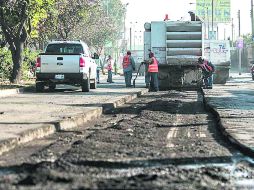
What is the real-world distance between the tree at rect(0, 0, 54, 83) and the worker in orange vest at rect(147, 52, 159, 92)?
534 cm

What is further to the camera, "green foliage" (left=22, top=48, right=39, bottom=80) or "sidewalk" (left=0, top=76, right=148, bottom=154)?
"green foliage" (left=22, top=48, right=39, bottom=80)

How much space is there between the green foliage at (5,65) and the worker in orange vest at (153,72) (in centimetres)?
748

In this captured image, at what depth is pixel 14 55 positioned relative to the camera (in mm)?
26062

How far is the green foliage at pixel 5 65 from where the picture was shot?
27969 millimetres

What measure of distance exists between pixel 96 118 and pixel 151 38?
1253 cm

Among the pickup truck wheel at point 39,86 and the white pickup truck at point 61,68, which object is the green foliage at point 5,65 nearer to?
the pickup truck wheel at point 39,86

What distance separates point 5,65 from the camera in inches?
1113

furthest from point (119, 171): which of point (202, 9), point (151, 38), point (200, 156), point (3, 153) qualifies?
point (202, 9)

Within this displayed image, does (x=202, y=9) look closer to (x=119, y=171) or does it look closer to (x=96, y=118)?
(x=96, y=118)

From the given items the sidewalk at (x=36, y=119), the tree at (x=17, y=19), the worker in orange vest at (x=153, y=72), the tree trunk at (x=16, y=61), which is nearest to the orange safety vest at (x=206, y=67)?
the worker in orange vest at (x=153, y=72)

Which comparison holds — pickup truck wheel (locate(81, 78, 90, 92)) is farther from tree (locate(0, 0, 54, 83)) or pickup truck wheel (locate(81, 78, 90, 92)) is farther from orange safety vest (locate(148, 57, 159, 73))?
tree (locate(0, 0, 54, 83))

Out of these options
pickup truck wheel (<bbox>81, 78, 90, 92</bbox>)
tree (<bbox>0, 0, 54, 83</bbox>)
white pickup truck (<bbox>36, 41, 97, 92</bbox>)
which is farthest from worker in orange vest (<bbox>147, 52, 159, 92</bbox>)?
tree (<bbox>0, 0, 54, 83</bbox>)

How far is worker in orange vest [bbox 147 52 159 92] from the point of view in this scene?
24.5 meters

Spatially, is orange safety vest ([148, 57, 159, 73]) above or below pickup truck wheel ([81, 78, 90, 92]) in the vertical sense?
above
